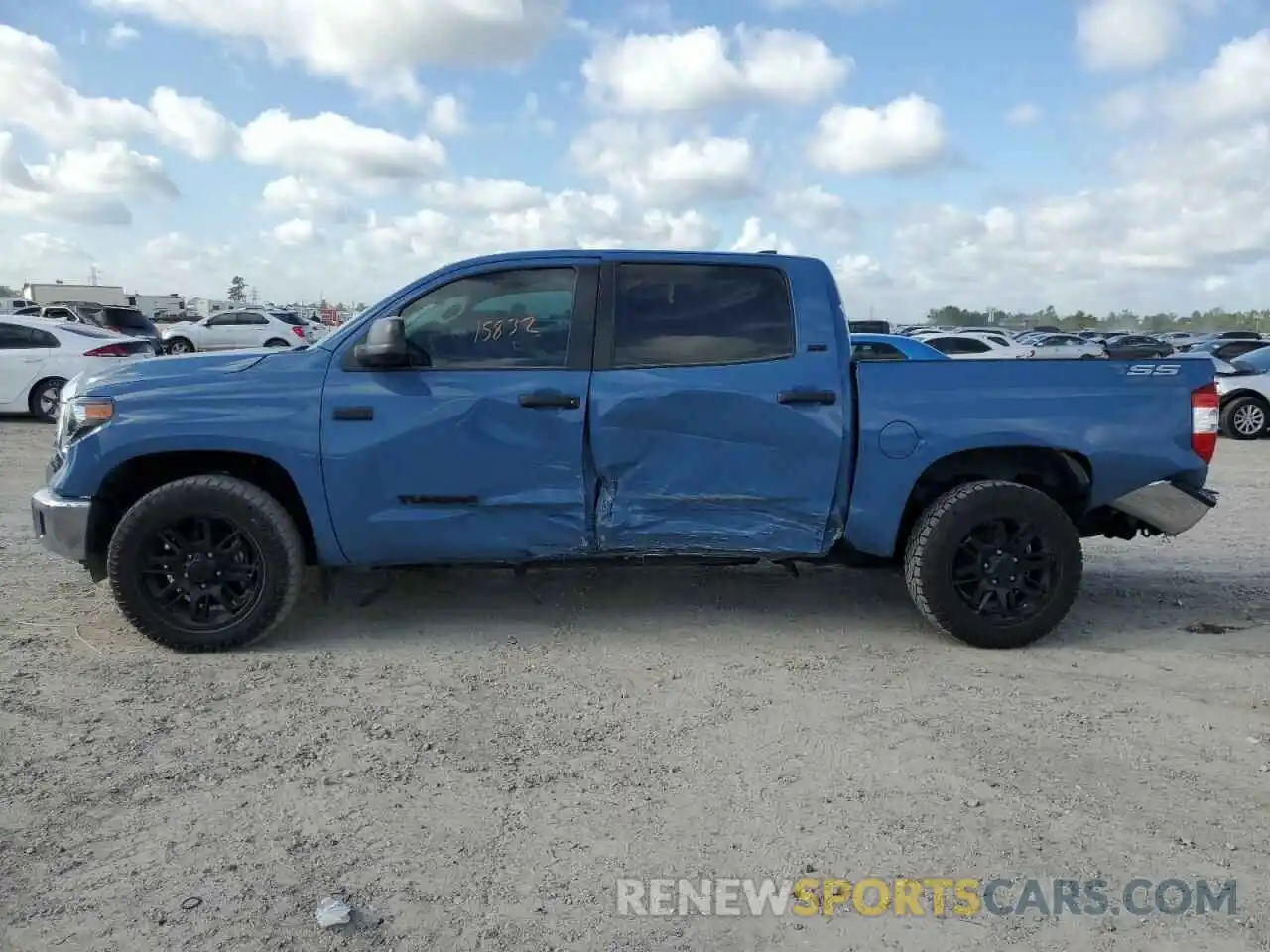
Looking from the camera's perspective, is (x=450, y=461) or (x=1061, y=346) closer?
(x=450, y=461)

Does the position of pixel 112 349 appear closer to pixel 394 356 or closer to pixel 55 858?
pixel 394 356

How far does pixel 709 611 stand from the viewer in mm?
5332

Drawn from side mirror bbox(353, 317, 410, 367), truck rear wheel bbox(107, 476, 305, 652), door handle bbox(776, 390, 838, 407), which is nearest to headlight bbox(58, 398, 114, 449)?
truck rear wheel bbox(107, 476, 305, 652)

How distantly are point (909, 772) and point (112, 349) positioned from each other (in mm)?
13710

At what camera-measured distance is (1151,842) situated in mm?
3041

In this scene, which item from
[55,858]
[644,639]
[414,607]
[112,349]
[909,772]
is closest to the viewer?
[55,858]

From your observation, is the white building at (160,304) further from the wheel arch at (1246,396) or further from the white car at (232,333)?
the wheel arch at (1246,396)

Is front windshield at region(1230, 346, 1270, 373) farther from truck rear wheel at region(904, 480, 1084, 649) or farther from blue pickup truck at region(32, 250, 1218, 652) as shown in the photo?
truck rear wheel at region(904, 480, 1084, 649)

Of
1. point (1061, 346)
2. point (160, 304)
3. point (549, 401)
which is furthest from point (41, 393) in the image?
point (160, 304)

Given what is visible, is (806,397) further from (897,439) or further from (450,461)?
(450,461)

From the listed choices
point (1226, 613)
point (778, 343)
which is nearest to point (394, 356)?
point (778, 343)

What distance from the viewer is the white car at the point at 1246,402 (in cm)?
1457

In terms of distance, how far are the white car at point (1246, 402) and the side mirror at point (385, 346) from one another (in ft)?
45.6

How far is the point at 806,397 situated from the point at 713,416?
435 mm
